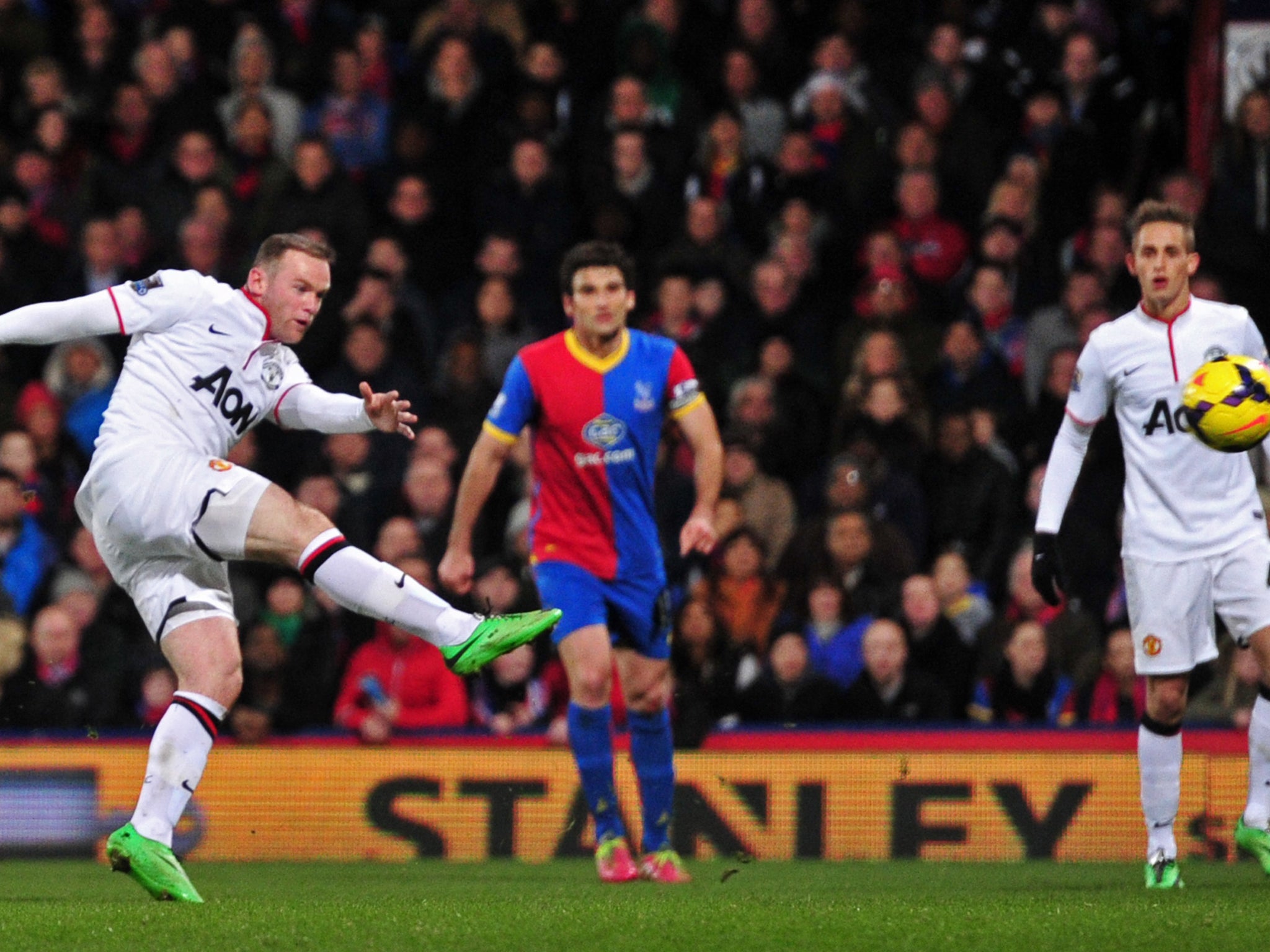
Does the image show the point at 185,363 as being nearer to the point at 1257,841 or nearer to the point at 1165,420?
the point at 1165,420

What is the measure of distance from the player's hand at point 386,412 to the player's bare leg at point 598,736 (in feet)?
4.36

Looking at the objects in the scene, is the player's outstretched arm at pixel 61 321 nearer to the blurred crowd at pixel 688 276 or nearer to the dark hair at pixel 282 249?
the dark hair at pixel 282 249

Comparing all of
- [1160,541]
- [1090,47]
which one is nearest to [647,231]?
[1090,47]

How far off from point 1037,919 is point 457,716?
534cm

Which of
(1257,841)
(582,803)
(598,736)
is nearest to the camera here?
(1257,841)

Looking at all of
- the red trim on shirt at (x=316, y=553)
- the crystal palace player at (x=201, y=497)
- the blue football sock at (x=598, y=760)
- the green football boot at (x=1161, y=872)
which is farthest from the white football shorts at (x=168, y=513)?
the green football boot at (x=1161, y=872)

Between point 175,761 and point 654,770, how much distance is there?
2.27m

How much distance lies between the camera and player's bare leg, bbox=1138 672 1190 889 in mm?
8414

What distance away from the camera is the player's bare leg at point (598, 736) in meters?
8.59

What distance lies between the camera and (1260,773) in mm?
8492

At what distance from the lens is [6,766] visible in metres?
11.2

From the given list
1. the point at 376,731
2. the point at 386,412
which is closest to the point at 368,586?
the point at 386,412

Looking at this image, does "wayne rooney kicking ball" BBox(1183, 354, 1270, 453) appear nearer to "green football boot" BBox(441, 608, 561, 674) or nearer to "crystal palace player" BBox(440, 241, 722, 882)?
"crystal palace player" BBox(440, 241, 722, 882)

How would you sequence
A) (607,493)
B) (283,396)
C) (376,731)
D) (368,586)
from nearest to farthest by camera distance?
(368,586) < (283,396) < (607,493) < (376,731)
